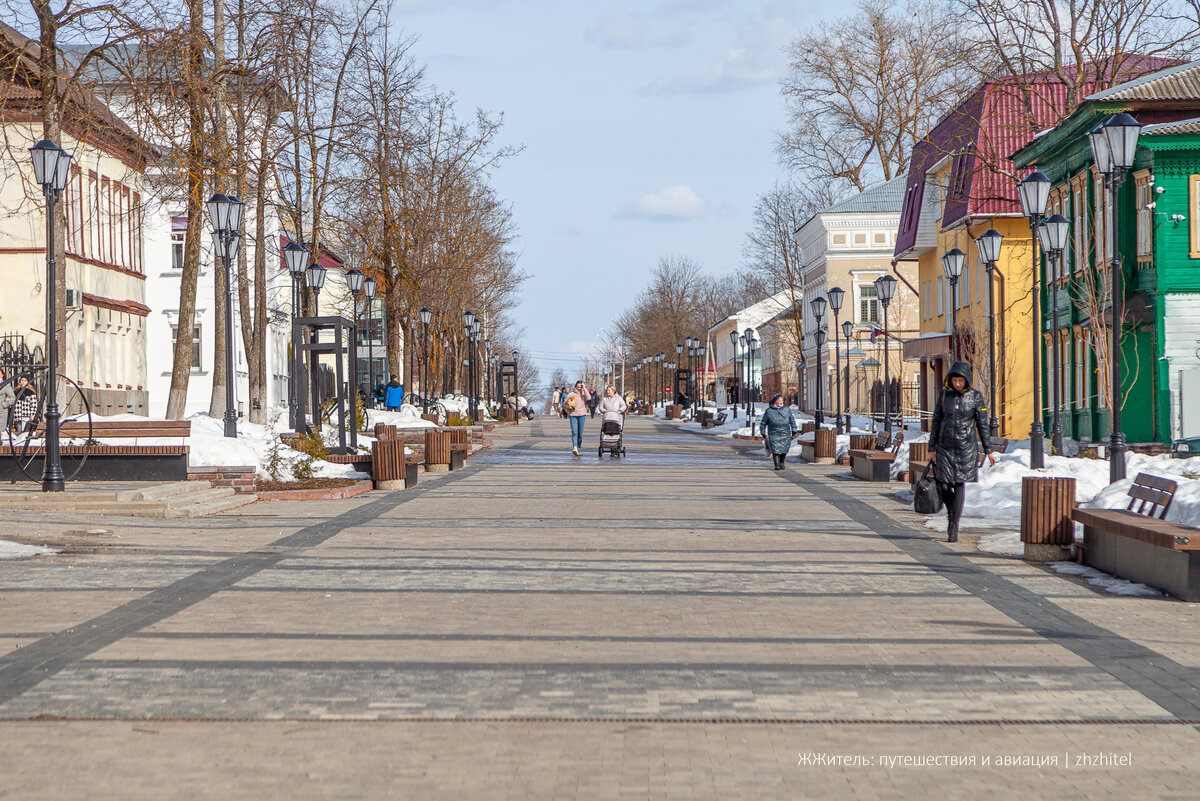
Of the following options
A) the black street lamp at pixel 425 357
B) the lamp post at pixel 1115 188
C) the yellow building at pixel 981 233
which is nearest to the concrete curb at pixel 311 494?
the lamp post at pixel 1115 188

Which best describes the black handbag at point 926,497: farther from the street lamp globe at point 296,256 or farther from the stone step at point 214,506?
the street lamp globe at point 296,256

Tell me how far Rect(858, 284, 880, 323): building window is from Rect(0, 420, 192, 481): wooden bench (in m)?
58.0

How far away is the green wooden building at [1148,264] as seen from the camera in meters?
28.0

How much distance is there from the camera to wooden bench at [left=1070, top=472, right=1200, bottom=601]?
9.54m

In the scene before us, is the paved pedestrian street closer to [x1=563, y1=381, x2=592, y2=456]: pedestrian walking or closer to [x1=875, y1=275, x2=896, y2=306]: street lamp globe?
[x1=875, y1=275, x2=896, y2=306]: street lamp globe

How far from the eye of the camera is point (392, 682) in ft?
22.2

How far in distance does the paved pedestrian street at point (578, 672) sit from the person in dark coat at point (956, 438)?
703mm

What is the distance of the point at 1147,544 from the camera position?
10.2 meters

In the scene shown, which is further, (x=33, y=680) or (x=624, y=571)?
(x=624, y=571)

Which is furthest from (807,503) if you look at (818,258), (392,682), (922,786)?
(818,258)

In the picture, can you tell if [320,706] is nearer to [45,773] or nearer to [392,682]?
[392,682]

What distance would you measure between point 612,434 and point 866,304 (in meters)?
46.1

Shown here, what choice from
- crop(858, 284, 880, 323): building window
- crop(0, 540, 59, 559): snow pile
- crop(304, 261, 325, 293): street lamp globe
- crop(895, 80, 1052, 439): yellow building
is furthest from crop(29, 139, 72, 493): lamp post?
crop(858, 284, 880, 323): building window

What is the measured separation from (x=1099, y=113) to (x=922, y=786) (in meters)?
27.5
